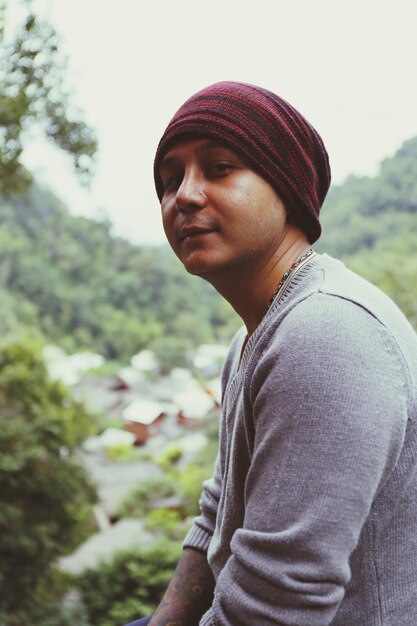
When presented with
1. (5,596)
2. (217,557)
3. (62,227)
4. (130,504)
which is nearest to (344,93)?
(5,596)

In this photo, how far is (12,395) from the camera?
6758 millimetres

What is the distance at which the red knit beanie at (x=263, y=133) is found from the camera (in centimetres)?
76

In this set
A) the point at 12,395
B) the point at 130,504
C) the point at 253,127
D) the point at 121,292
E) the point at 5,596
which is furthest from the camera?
the point at 121,292

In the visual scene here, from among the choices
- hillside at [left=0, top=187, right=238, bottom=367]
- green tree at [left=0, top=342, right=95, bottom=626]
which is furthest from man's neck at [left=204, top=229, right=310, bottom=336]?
hillside at [left=0, top=187, right=238, bottom=367]

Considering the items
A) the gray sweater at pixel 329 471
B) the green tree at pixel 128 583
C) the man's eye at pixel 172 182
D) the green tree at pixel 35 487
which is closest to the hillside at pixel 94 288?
the green tree at pixel 128 583

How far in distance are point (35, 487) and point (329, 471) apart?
640 cm

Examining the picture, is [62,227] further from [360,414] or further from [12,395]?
[360,414]

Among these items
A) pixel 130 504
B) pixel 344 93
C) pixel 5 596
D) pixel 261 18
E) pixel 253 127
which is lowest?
pixel 130 504

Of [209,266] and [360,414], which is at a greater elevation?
[209,266]

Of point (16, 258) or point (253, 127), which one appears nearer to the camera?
point (253, 127)

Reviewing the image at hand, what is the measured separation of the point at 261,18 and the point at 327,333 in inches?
278

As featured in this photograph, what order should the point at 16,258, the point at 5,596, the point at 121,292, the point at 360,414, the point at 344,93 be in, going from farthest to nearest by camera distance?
the point at 121,292, the point at 16,258, the point at 344,93, the point at 5,596, the point at 360,414

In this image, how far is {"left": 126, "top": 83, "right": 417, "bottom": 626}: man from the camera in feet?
1.95

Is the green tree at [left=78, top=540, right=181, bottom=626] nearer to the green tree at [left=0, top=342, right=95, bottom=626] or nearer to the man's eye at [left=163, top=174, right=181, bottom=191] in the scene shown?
the green tree at [left=0, top=342, right=95, bottom=626]
